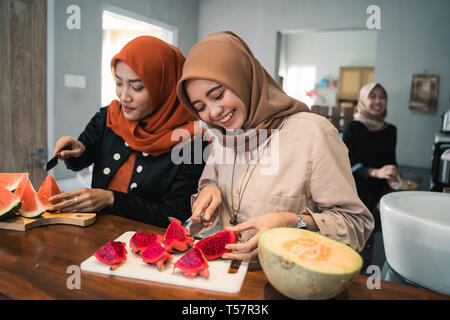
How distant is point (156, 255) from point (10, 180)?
868 millimetres

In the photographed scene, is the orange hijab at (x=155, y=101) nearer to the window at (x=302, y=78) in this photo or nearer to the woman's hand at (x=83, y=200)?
the woman's hand at (x=83, y=200)

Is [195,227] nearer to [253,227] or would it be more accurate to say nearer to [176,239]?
[176,239]

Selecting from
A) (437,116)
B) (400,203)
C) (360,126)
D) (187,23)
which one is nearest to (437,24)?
(437,116)

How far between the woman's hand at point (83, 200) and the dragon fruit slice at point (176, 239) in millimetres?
477

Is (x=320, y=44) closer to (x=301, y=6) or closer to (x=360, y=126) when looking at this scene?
(x=301, y=6)

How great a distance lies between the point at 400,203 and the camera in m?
1.19

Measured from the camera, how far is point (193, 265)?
855mm

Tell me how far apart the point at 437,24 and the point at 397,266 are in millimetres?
5632

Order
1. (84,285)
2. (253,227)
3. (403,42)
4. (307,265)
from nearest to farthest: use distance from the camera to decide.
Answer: (307,265) < (84,285) < (253,227) < (403,42)

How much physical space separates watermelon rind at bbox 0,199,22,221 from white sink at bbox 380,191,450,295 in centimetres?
128

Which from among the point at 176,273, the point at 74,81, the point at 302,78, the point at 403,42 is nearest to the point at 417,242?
the point at 176,273

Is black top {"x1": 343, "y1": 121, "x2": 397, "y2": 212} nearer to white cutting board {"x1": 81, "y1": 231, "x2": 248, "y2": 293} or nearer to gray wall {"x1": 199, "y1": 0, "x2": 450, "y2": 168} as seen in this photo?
white cutting board {"x1": 81, "y1": 231, "x2": 248, "y2": 293}

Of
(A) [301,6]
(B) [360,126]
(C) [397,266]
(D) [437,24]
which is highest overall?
(A) [301,6]

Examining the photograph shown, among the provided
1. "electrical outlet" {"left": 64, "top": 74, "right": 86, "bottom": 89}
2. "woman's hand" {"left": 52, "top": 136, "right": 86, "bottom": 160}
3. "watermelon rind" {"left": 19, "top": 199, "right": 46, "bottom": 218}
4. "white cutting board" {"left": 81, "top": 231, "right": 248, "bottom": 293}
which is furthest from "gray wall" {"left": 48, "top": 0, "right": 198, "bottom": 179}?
→ "white cutting board" {"left": 81, "top": 231, "right": 248, "bottom": 293}
